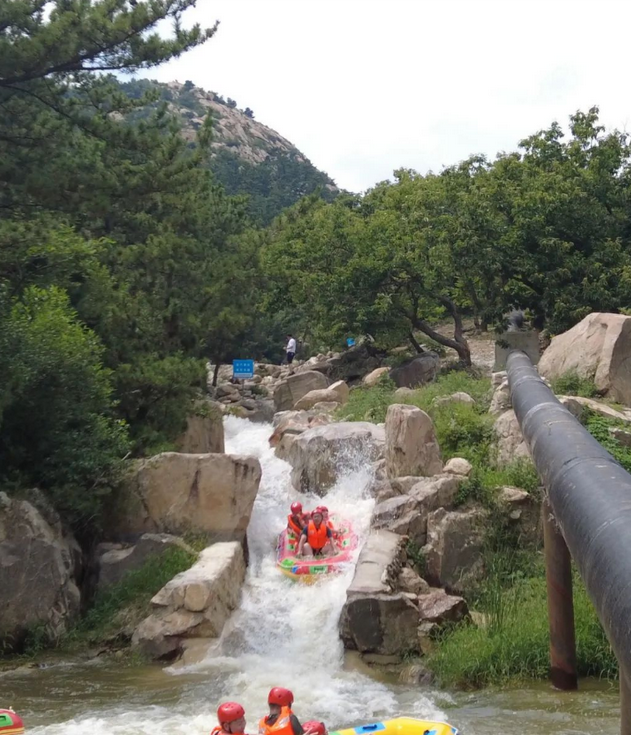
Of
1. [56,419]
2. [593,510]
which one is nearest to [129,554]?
[56,419]

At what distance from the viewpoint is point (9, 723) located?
7.50 metres

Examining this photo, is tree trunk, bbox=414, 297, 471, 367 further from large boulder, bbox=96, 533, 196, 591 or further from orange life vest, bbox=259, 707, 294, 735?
orange life vest, bbox=259, 707, 294, 735

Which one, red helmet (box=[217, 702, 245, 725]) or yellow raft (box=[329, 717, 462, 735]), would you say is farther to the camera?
yellow raft (box=[329, 717, 462, 735])

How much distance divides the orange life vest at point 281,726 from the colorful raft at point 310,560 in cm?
596

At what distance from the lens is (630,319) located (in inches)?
657

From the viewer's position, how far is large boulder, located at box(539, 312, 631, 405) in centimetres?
1641

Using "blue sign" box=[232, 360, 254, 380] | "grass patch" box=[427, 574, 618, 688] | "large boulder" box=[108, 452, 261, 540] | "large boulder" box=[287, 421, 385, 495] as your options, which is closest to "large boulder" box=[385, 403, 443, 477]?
"large boulder" box=[287, 421, 385, 495]

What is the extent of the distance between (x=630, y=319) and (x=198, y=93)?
124081 mm

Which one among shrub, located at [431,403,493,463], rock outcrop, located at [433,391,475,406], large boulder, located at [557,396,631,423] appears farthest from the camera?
rock outcrop, located at [433,391,475,406]

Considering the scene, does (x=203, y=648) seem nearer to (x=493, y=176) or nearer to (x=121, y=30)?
(x=121, y=30)

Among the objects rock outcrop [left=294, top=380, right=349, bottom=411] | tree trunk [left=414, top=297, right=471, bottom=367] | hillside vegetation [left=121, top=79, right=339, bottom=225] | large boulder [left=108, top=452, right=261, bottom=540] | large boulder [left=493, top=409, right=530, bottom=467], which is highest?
hillside vegetation [left=121, top=79, right=339, bottom=225]

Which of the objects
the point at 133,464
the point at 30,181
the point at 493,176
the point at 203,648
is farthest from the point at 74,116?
the point at 493,176

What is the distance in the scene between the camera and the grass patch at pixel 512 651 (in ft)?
32.7

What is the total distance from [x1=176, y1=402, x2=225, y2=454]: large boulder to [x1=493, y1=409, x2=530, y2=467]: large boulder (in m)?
7.44
